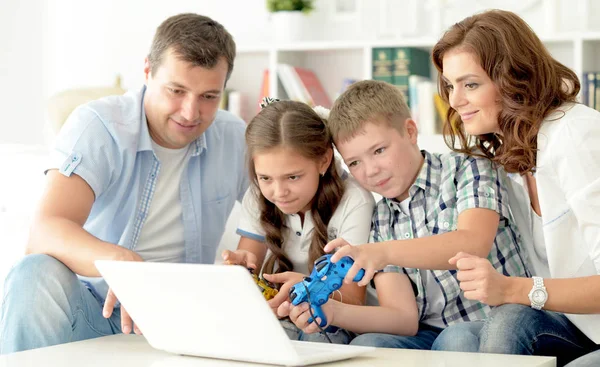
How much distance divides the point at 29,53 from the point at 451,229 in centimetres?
264

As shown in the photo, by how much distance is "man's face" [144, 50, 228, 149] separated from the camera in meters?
1.90

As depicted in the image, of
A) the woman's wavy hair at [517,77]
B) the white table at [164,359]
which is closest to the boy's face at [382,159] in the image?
the woman's wavy hair at [517,77]

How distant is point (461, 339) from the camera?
4.69 ft

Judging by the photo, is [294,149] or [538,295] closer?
[538,295]

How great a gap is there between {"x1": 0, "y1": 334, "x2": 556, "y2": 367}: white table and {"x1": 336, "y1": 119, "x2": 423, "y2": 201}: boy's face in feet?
1.51

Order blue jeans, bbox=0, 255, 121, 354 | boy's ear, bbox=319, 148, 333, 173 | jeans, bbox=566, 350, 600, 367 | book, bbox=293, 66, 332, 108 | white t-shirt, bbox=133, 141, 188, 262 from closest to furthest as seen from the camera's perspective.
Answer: jeans, bbox=566, 350, 600, 367 → blue jeans, bbox=0, 255, 121, 354 → boy's ear, bbox=319, 148, 333, 173 → white t-shirt, bbox=133, 141, 188, 262 → book, bbox=293, 66, 332, 108

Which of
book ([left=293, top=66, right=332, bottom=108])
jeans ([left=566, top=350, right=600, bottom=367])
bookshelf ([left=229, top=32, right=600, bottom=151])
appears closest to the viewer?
jeans ([left=566, top=350, right=600, bottom=367])

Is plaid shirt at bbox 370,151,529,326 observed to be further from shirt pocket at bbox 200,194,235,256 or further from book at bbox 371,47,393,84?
book at bbox 371,47,393,84

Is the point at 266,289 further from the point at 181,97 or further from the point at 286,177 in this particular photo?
the point at 181,97

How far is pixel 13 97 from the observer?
3637mm

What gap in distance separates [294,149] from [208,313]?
604 mm

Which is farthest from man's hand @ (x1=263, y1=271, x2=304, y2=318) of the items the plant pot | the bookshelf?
the plant pot

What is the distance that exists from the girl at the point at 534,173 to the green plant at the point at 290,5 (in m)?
1.71

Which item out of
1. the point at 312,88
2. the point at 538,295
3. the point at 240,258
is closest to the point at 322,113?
the point at 240,258
